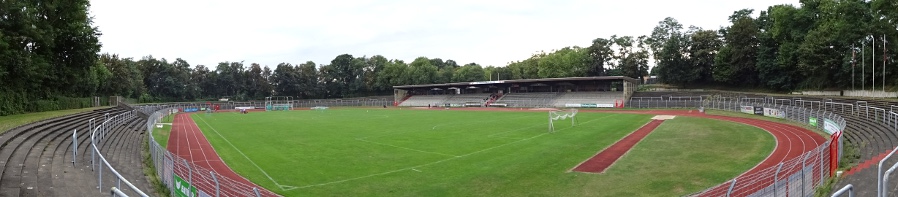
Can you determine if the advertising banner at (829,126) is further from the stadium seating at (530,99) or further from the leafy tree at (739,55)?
the leafy tree at (739,55)

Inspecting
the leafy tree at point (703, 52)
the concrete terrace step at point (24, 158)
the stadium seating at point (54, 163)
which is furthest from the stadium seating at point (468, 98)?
the concrete terrace step at point (24, 158)

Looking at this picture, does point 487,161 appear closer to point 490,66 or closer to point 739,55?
point 739,55

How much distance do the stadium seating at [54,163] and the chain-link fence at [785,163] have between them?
46.4 ft

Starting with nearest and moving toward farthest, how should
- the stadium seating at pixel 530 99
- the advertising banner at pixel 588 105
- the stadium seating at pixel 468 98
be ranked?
the advertising banner at pixel 588 105, the stadium seating at pixel 530 99, the stadium seating at pixel 468 98

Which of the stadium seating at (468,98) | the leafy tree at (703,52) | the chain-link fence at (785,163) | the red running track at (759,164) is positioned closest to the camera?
the chain-link fence at (785,163)

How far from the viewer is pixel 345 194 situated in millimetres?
14500

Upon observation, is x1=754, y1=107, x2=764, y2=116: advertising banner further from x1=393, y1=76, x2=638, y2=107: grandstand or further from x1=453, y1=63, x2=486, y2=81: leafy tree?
x1=453, y1=63, x2=486, y2=81: leafy tree

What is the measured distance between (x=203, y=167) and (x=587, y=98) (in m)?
60.2

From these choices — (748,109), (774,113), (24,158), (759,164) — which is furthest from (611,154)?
(748,109)

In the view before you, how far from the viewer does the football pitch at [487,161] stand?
15.2 m

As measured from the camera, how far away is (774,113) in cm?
4000

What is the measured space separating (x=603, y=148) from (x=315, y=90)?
100 metres

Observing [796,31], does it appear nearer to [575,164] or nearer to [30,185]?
[575,164]

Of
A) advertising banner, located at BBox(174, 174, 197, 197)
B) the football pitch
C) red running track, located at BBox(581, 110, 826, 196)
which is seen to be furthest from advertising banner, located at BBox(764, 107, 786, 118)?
advertising banner, located at BBox(174, 174, 197, 197)
